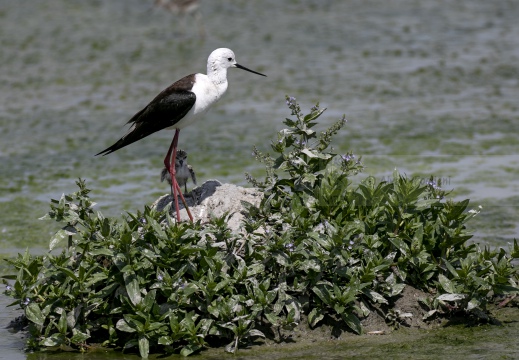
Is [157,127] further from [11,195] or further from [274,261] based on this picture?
[11,195]

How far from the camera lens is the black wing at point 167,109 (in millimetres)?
7059

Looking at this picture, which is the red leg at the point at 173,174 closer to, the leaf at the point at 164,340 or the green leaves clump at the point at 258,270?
the green leaves clump at the point at 258,270

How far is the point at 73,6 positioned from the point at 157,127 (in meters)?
14.7

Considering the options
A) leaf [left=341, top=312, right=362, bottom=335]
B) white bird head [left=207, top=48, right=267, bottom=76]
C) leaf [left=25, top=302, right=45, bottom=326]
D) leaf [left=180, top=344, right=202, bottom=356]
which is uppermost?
white bird head [left=207, top=48, right=267, bottom=76]

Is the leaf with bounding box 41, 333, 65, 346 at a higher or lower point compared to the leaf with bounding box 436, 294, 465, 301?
lower

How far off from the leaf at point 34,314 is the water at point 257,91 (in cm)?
231

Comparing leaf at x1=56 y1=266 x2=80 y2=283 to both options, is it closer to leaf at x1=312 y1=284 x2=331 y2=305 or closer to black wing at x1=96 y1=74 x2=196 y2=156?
black wing at x1=96 y1=74 x2=196 y2=156

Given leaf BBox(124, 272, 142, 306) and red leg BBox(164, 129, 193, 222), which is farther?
red leg BBox(164, 129, 193, 222)

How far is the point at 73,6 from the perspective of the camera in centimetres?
2114

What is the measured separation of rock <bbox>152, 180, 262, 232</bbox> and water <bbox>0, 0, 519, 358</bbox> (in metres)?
1.91

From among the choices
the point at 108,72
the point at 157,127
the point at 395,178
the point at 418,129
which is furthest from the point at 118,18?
the point at 395,178

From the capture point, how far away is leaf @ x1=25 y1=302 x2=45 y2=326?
19.5 feet

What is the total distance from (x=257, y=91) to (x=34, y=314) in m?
8.30

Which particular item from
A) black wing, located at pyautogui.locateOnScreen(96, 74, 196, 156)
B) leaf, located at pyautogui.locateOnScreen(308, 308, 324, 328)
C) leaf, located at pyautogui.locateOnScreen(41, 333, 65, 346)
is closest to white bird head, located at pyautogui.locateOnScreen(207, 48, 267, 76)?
black wing, located at pyautogui.locateOnScreen(96, 74, 196, 156)
